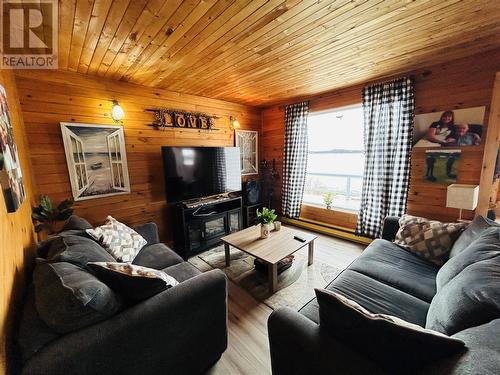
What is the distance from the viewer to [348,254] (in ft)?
9.46

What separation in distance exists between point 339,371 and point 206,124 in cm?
339

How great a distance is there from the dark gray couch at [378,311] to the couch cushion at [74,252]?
3.85ft

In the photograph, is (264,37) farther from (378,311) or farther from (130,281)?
(378,311)

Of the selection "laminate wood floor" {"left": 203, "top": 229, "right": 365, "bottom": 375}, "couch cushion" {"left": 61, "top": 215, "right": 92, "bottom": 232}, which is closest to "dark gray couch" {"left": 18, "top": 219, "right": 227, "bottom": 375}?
"laminate wood floor" {"left": 203, "top": 229, "right": 365, "bottom": 375}

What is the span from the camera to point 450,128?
241cm

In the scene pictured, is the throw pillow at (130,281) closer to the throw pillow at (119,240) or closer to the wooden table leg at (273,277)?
the throw pillow at (119,240)

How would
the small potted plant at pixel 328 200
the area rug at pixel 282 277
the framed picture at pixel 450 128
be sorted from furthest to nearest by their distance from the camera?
1. the small potted plant at pixel 328 200
2. the framed picture at pixel 450 128
3. the area rug at pixel 282 277

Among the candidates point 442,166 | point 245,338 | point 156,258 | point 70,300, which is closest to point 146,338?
point 70,300

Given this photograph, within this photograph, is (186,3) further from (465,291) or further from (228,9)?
(465,291)

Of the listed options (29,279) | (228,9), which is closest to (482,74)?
(228,9)

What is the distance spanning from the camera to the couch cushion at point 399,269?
147 cm

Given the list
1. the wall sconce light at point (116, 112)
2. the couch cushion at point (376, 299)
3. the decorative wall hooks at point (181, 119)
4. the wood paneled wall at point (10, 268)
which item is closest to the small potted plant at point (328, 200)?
the couch cushion at point (376, 299)

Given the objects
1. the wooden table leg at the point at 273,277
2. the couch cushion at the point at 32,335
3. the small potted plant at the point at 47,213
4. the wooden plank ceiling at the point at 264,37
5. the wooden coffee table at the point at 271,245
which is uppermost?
the wooden plank ceiling at the point at 264,37

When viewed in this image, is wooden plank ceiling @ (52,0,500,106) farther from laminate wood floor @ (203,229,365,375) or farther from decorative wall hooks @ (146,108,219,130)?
laminate wood floor @ (203,229,365,375)
